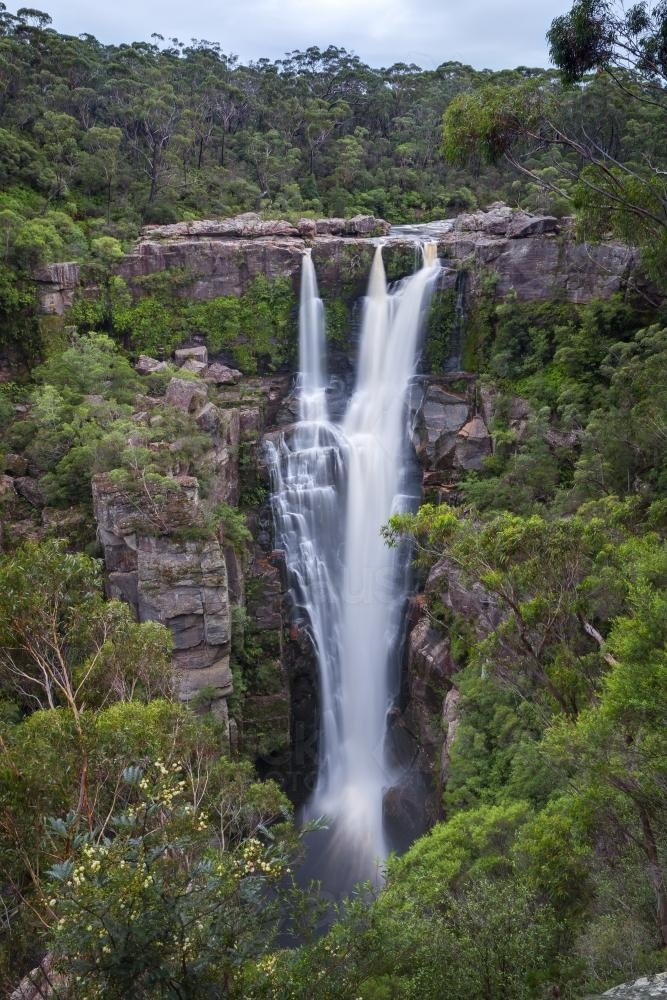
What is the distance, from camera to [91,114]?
121 ft

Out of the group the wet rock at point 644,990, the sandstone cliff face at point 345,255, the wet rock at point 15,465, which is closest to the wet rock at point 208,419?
the wet rock at point 15,465

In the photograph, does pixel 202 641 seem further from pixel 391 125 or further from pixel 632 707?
pixel 391 125

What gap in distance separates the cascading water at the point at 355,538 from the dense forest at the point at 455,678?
5.27 ft

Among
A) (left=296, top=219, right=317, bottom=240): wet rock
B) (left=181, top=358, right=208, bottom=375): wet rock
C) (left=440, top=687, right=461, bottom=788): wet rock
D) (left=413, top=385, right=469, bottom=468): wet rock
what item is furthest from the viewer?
(left=296, top=219, right=317, bottom=240): wet rock

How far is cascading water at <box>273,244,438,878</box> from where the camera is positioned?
66.2 feet

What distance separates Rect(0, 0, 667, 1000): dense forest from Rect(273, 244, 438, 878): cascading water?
161cm

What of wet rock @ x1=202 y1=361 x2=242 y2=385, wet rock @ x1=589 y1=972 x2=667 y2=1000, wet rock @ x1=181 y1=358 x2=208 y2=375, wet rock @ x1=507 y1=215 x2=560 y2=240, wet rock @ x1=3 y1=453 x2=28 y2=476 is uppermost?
wet rock @ x1=507 y1=215 x2=560 y2=240

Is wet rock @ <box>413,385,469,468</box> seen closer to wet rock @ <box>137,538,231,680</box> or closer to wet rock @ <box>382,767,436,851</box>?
wet rock @ <box>137,538,231,680</box>

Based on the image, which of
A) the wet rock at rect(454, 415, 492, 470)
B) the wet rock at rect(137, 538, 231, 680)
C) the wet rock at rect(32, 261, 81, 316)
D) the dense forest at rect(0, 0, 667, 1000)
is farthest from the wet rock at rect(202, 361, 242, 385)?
the wet rock at rect(137, 538, 231, 680)

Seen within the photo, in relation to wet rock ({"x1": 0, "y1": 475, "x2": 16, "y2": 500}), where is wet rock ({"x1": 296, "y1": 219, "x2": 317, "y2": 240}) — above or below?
above

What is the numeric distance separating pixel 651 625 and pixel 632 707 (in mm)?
892


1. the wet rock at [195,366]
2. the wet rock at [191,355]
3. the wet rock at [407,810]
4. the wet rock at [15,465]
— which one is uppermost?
the wet rock at [191,355]

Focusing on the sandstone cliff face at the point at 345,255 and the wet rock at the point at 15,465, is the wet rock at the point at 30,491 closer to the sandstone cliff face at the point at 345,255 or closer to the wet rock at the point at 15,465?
the wet rock at the point at 15,465

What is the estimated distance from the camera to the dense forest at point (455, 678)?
5820 mm
